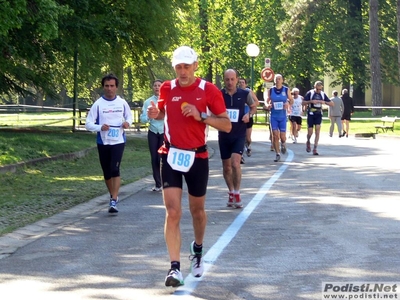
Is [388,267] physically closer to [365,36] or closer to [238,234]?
[238,234]

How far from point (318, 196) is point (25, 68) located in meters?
17.9

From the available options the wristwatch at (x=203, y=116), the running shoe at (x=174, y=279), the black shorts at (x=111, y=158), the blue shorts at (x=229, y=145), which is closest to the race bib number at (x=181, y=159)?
the wristwatch at (x=203, y=116)

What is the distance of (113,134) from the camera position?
44.7 ft

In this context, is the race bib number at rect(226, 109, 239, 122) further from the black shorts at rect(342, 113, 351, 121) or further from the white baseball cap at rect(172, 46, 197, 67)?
the black shorts at rect(342, 113, 351, 121)

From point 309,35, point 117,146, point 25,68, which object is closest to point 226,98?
point 117,146

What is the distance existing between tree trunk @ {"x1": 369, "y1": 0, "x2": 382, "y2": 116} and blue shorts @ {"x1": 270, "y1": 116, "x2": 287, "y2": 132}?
1012 inches

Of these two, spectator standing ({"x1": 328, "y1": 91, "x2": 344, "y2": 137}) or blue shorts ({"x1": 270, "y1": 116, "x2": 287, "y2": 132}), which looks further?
spectator standing ({"x1": 328, "y1": 91, "x2": 344, "y2": 137})

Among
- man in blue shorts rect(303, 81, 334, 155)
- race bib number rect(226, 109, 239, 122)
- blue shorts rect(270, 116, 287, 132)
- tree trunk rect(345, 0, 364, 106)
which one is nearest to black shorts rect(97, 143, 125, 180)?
race bib number rect(226, 109, 239, 122)

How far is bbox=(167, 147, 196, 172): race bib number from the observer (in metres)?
8.22

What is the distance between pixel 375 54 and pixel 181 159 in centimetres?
4323

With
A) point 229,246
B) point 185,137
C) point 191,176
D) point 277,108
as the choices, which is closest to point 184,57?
point 185,137

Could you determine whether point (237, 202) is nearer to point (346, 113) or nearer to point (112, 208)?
point (112, 208)

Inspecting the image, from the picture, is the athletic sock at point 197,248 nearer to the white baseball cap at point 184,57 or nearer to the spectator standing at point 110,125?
the white baseball cap at point 184,57

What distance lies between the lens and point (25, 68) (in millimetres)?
30891
